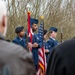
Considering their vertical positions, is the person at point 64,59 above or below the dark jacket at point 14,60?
below

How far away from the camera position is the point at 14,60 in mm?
3328

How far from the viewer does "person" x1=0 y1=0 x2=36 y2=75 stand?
3.28 metres

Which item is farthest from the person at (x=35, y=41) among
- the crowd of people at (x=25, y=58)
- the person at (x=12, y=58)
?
the person at (x=12, y=58)

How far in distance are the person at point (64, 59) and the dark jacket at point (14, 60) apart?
56cm

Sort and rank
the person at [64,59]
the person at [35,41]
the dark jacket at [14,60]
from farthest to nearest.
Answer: the person at [35,41] < the person at [64,59] < the dark jacket at [14,60]

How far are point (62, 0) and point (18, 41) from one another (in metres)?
17.6

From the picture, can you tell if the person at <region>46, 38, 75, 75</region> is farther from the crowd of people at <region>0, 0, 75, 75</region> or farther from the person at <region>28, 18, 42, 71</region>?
the person at <region>28, 18, 42, 71</region>

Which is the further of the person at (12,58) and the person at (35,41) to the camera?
the person at (35,41)

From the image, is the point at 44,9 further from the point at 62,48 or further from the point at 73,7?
the point at 62,48

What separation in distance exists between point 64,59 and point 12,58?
826 millimetres

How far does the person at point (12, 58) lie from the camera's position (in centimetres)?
328

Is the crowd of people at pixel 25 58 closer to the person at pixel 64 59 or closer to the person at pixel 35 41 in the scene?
the person at pixel 64 59

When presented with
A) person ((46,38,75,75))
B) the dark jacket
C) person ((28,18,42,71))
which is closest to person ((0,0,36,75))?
the dark jacket

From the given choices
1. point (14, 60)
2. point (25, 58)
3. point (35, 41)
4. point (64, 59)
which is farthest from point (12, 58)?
point (35, 41)
